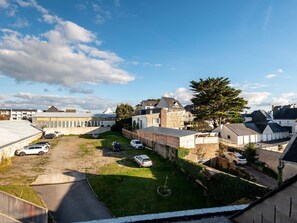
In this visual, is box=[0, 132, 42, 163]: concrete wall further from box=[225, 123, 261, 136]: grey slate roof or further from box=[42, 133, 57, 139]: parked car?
box=[225, 123, 261, 136]: grey slate roof

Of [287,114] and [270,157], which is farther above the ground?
[287,114]

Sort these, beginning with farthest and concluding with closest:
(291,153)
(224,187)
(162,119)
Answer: (162,119) < (224,187) < (291,153)

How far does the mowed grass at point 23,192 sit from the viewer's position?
53.1ft

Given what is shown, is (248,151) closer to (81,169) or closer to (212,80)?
(212,80)

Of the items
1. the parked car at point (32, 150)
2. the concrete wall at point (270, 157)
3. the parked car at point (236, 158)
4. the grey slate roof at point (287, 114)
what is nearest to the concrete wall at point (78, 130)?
the parked car at point (32, 150)

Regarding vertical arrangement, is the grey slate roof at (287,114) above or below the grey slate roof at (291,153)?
above

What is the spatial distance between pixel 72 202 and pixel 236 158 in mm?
21831

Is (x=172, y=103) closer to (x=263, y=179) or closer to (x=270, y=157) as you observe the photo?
(x=270, y=157)

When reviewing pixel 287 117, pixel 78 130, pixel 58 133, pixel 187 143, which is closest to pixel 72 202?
pixel 187 143

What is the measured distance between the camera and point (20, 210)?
1010cm

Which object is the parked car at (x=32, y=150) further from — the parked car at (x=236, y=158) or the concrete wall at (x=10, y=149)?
the parked car at (x=236, y=158)

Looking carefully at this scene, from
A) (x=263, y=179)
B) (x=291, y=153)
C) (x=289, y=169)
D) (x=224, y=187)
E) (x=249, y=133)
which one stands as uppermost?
(x=291, y=153)

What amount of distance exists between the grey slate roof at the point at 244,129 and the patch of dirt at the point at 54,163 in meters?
24.0

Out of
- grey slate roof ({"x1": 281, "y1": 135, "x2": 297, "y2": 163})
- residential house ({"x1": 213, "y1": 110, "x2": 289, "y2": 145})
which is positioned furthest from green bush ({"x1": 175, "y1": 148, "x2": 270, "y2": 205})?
residential house ({"x1": 213, "y1": 110, "x2": 289, "y2": 145})
